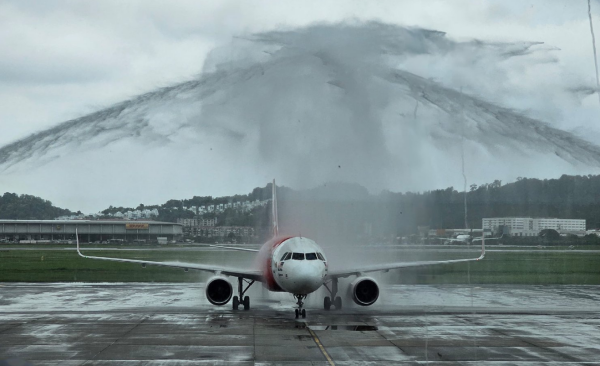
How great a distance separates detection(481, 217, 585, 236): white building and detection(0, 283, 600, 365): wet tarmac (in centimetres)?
2023

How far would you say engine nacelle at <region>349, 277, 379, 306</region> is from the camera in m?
32.2

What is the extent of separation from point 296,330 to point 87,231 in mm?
102062

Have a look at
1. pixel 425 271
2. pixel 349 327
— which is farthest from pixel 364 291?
pixel 425 271

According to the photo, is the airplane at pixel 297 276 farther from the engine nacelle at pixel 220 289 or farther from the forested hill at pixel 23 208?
the forested hill at pixel 23 208

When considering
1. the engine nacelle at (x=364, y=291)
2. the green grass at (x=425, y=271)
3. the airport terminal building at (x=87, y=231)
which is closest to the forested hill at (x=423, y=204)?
the green grass at (x=425, y=271)

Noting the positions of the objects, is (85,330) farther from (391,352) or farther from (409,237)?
(409,237)

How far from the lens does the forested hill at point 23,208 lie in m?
96.3

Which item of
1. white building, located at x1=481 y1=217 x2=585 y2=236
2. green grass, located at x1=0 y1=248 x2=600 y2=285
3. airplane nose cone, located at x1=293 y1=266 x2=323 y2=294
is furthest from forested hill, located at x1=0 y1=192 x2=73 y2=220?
airplane nose cone, located at x1=293 y1=266 x2=323 y2=294

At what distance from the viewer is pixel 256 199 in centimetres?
6844

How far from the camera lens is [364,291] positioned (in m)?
32.5

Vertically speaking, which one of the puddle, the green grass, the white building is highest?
the white building

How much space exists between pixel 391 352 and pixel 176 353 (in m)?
6.52

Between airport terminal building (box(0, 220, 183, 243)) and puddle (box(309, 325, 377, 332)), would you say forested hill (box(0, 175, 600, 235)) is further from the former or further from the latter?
airport terminal building (box(0, 220, 183, 243))

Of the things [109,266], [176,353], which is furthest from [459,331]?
[109,266]
